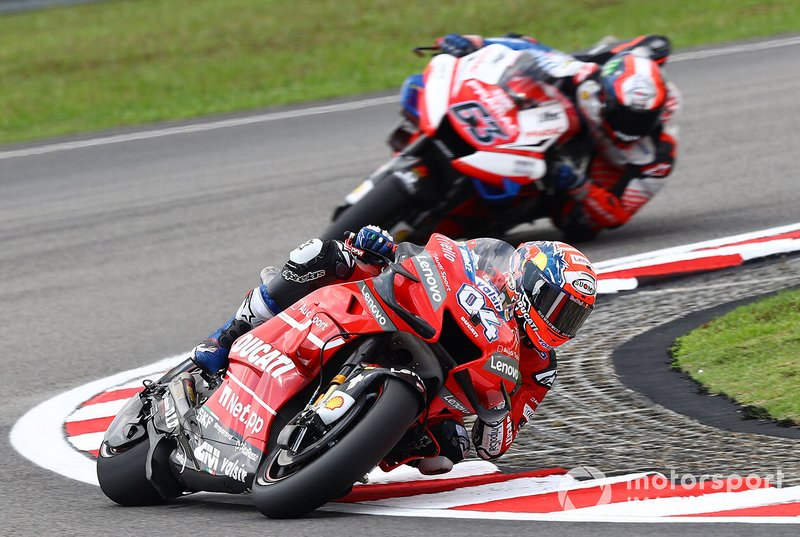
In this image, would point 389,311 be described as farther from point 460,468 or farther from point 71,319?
point 71,319

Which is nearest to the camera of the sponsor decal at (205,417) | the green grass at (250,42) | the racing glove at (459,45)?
the sponsor decal at (205,417)

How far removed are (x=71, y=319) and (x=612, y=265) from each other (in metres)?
3.45

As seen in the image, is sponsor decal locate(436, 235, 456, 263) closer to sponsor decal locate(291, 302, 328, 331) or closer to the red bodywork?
the red bodywork

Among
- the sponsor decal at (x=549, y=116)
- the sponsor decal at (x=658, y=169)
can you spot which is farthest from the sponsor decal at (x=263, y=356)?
the sponsor decal at (x=658, y=169)

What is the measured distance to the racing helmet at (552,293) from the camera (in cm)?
481

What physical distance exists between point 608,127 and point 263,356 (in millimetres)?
4474

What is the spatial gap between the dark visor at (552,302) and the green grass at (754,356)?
3.66 ft

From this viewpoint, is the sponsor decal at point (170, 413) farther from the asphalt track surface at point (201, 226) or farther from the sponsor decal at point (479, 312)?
the sponsor decal at point (479, 312)

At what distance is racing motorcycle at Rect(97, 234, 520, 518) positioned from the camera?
4477 mm

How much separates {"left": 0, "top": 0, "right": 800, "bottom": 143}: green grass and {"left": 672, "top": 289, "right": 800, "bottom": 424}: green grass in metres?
9.81

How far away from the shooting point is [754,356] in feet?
20.3

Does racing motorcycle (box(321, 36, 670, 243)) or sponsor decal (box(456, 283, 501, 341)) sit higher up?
sponsor decal (box(456, 283, 501, 341))

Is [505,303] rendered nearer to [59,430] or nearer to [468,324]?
[468,324]

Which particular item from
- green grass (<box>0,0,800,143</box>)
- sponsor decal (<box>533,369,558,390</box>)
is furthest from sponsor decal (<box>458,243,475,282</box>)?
green grass (<box>0,0,800,143</box>)
